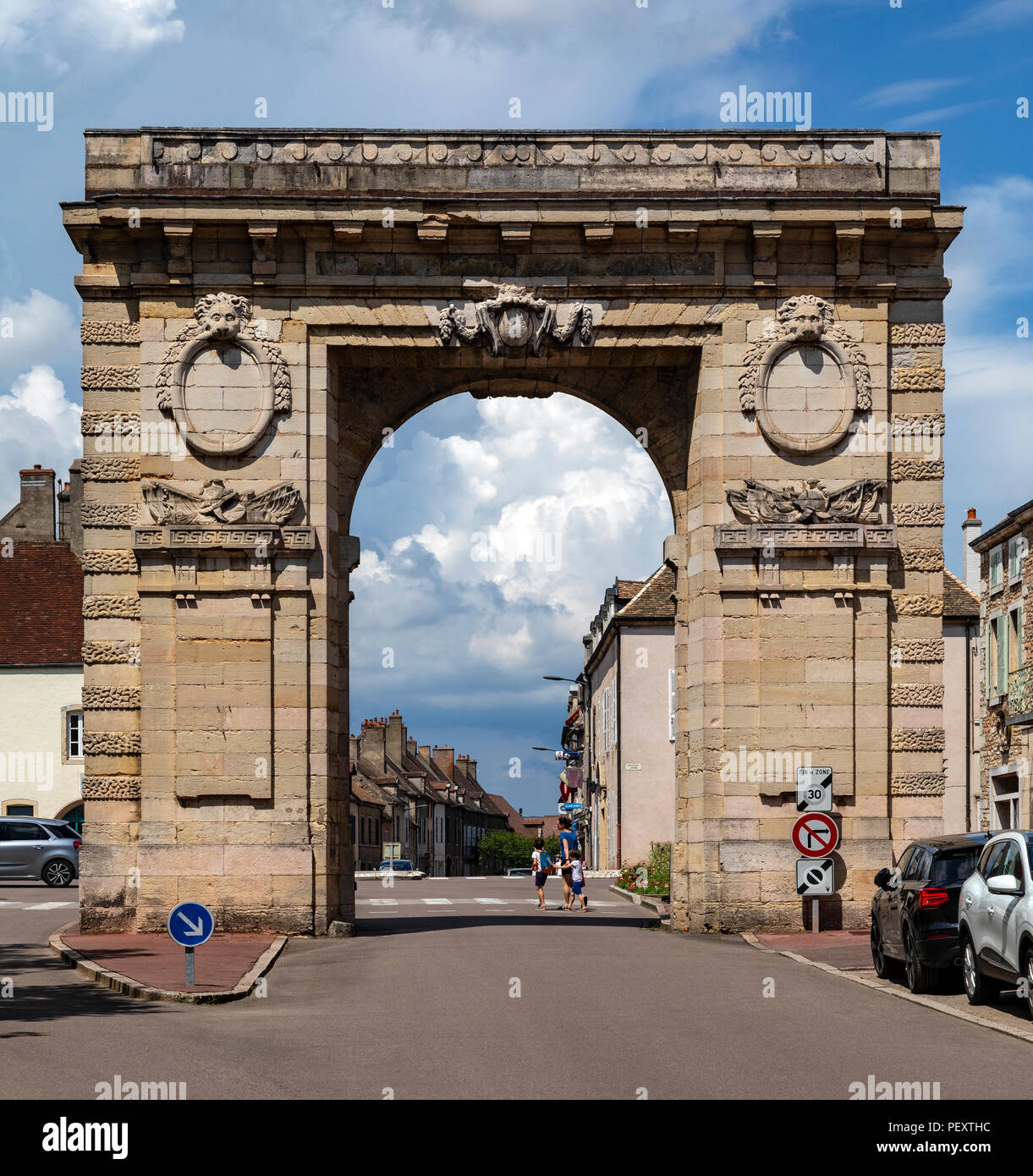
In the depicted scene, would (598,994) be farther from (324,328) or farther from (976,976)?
(324,328)

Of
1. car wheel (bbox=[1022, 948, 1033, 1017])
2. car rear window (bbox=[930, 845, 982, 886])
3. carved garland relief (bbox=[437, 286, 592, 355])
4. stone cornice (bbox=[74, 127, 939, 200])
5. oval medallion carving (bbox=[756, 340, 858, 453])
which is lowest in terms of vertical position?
car wheel (bbox=[1022, 948, 1033, 1017])

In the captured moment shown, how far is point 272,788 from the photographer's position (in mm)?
22859

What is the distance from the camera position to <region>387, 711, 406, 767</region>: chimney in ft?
401

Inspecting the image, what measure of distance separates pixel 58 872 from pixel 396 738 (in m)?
84.2

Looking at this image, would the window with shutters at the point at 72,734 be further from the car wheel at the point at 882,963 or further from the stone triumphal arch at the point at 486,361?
the car wheel at the point at 882,963

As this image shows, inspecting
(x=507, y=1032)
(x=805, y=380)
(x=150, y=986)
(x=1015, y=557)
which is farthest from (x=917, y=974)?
(x=1015, y=557)

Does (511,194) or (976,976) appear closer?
(976,976)

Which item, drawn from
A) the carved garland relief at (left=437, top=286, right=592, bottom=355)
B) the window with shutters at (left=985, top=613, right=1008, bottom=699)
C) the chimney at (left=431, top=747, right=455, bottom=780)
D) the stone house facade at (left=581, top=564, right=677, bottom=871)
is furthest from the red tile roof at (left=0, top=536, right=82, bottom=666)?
the chimney at (left=431, top=747, right=455, bottom=780)

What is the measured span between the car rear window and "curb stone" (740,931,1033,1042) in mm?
1130

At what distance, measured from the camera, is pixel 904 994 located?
16.0 m

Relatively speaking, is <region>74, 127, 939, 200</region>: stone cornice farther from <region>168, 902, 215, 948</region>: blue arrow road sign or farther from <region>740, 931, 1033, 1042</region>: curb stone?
<region>168, 902, 215, 948</region>: blue arrow road sign

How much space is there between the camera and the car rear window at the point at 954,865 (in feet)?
54.0
